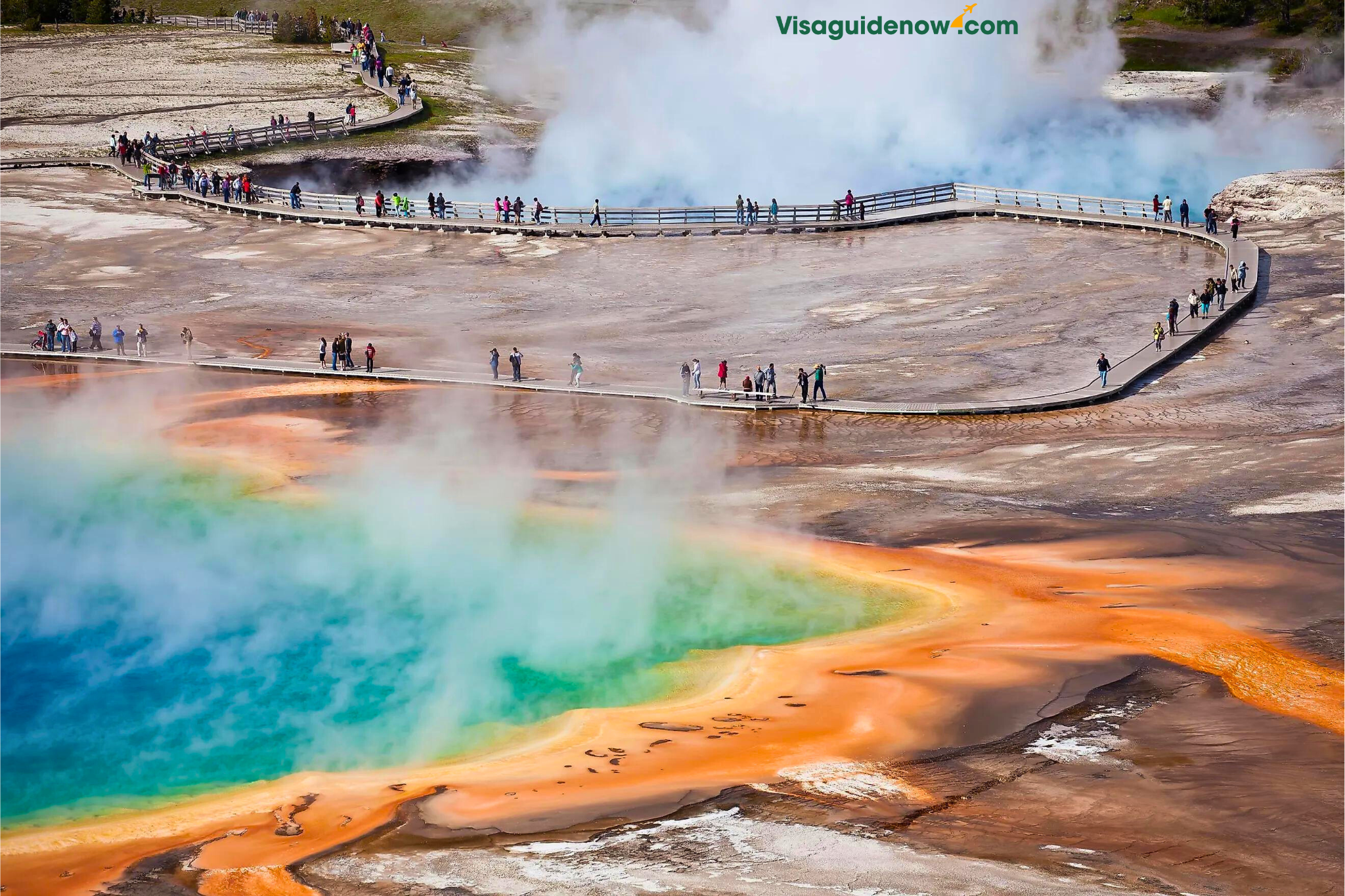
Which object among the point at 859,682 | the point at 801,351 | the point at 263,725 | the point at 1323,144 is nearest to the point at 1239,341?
the point at 801,351

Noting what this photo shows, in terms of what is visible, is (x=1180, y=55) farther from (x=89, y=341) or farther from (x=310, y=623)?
(x=310, y=623)

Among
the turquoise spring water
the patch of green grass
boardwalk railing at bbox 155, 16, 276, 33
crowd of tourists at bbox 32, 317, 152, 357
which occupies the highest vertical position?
boardwalk railing at bbox 155, 16, 276, 33

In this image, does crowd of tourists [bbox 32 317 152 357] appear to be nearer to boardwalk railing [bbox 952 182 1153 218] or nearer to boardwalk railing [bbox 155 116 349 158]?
boardwalk railing [bbox 155 116 349 158]

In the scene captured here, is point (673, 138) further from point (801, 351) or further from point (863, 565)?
point (863, 565)

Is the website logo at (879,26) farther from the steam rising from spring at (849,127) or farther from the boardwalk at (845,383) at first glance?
the boardwalk at (845,383)

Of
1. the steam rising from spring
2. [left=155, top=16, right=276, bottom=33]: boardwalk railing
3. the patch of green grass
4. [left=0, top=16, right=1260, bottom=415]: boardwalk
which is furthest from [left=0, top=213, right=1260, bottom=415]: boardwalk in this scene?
[left=155, top=16, right=276, bottom=33]: boardwalk railing

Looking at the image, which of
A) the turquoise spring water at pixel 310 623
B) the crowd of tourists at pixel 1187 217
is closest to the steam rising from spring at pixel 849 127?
the crowd of tourists at pixel 1187 217

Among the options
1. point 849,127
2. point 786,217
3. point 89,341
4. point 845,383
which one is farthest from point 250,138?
point 845,383
